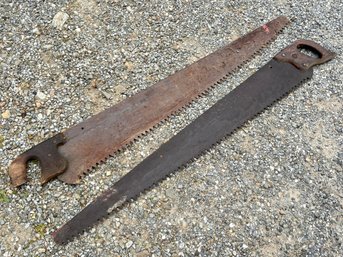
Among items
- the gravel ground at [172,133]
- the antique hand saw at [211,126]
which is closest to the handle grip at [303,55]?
the antique hand saw at [211,126]

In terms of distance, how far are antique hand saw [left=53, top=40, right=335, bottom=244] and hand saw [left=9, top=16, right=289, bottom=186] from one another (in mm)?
269

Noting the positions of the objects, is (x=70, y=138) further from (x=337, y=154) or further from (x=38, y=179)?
(x=337, y=154)

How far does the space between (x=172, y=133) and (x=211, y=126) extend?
39cm

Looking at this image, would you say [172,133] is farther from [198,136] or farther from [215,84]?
[215,84]

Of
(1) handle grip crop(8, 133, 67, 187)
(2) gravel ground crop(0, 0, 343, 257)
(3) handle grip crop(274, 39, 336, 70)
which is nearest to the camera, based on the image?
(2) gravel ground crop(0, 0, 343, 257)

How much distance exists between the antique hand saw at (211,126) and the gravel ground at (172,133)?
0.09 metres

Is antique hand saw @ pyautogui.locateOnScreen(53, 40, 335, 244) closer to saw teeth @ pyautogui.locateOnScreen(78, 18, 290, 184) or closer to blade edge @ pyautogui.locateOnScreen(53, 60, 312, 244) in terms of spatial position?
blade edge @ pyautogui.locateOnScreen(53, 60, 312, 244)

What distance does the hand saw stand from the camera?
3969 millimetres

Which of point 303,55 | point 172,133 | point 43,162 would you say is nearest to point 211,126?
point 172,133

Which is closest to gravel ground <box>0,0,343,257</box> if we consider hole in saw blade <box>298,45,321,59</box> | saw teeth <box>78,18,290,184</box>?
saw teeth <box>78,18,290,184</box>

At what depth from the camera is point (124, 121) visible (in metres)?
4.26

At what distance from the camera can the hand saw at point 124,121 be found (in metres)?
3.97

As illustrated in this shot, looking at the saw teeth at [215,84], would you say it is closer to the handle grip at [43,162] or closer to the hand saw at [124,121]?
the hand saw at [124,121]

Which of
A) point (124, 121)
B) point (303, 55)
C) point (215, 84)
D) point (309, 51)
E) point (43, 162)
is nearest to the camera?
point (43, 162)
